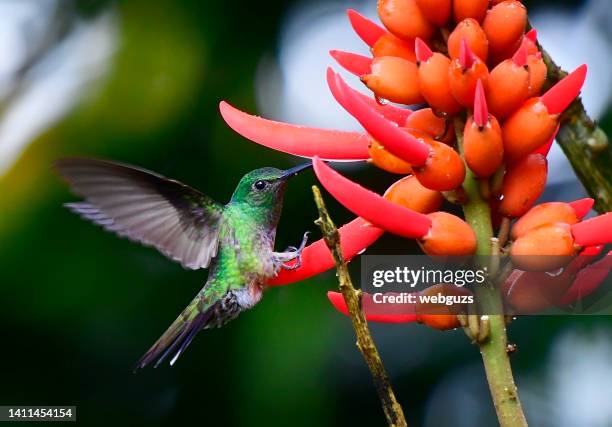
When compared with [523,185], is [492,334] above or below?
below

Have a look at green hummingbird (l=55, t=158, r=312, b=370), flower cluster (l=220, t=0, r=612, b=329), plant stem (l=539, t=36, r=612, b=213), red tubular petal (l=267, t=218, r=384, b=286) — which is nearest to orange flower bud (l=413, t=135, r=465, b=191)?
flower cluster (l=220, t=0, r=612, b=329)

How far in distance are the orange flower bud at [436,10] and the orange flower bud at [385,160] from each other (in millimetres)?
191

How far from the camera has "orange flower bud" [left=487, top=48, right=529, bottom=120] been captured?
1.10 meters

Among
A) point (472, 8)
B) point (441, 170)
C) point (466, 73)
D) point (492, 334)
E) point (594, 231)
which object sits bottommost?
point (492, 334)

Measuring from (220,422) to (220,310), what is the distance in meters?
0.70

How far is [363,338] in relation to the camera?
0.92m

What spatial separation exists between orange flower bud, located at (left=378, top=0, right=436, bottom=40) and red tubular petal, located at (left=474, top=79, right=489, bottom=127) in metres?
0.18

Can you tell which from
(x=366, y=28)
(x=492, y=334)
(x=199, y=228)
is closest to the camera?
(x=492, y=334)

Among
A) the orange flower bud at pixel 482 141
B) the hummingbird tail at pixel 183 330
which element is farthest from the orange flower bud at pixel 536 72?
the hummingbird tail at pixel 183 330

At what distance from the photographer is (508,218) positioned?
45.3 inches

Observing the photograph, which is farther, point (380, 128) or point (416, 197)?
point (416, 197)

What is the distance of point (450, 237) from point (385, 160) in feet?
0.54

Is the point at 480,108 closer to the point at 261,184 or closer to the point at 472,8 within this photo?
the point at 472,8

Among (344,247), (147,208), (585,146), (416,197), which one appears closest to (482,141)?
(416,197)
